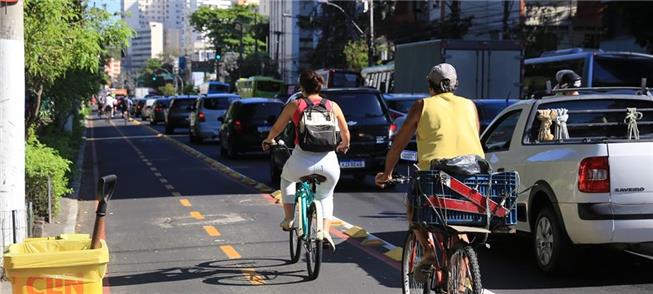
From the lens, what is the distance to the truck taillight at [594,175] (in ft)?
21.1

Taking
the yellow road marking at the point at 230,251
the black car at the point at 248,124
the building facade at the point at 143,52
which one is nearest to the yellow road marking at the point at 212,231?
the yellow road marking at the point at 230,251

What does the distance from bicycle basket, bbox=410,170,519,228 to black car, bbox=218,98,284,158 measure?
15544 mm

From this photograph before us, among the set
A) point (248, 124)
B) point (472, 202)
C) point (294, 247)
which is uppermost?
point (472, 202)

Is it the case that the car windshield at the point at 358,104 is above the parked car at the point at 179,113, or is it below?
above

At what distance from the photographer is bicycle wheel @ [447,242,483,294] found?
4.81 meters

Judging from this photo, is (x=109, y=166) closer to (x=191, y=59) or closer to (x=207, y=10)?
(x=207, y=10)

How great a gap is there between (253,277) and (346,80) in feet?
113

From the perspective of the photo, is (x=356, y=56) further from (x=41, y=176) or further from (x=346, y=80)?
(x=41, y=176)

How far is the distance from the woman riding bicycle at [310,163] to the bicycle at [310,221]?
0.20 feet

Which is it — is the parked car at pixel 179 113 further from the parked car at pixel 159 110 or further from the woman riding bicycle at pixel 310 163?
the woman riding bicycle at pixel 310 163

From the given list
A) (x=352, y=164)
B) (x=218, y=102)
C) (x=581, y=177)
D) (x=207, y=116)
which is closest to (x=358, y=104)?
(x=352, y=164)

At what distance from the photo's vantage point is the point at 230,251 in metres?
8.53

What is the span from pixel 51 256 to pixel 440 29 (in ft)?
155

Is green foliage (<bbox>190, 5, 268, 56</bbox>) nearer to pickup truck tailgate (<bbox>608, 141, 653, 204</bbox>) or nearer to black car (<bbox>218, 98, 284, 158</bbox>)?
black car (<bbox>218, 98, 284, 158</bbox>)
